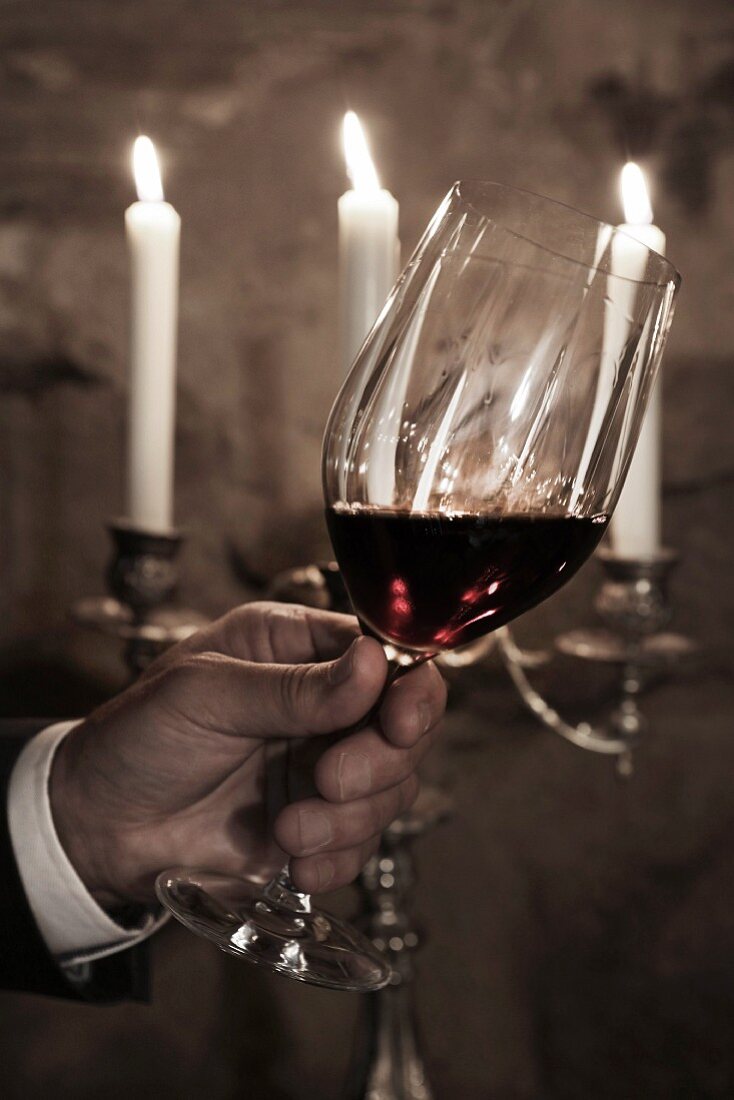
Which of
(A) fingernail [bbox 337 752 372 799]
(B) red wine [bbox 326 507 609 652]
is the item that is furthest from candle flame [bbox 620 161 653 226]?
(A) fingernail [bbox 337 752 372 799]

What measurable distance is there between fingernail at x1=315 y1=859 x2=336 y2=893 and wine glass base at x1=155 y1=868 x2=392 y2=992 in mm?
23

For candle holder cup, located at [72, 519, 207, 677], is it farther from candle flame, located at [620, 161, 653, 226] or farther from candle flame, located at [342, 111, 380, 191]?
candle flame, located at [620, 161, 653, 226]

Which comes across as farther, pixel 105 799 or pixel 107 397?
pixel 107 397

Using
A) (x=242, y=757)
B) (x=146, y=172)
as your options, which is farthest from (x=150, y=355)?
(x=242, y=757)

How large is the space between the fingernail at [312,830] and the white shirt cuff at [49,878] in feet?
0.83

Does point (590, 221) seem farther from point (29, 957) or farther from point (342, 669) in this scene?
point (29, 957)

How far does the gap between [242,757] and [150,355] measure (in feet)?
0.88

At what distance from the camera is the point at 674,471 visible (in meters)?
0.95

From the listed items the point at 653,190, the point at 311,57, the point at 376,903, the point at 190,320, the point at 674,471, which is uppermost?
the point at 311,57

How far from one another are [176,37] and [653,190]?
1.43 ft

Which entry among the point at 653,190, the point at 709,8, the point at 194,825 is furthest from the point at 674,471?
the point at 194,825

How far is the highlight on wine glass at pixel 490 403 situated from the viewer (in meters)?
0.46

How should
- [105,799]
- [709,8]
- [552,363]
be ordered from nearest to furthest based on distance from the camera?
1. [552,363]
2. [105,799]
3. [709,8]

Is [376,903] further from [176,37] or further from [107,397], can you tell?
[176,37]
